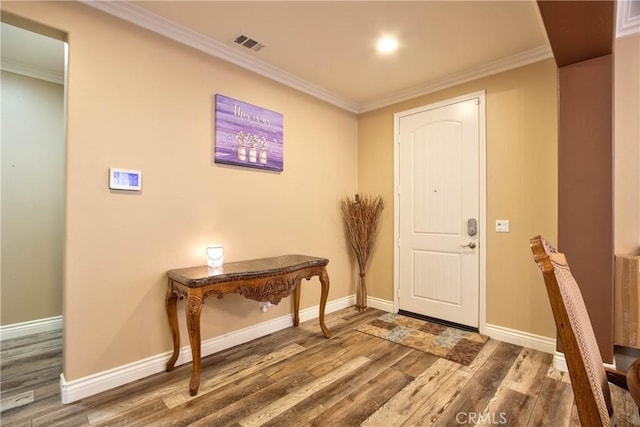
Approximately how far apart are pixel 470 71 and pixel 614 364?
2801mm

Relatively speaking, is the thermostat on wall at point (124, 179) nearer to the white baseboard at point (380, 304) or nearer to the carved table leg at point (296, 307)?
the carved table leg at point (296, 307)

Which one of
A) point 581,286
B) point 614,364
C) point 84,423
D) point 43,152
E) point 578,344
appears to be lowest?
point 84,423

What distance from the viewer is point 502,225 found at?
2.91 meters

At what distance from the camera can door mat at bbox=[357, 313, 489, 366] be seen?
2.64 m

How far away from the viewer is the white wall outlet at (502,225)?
2.89 metres

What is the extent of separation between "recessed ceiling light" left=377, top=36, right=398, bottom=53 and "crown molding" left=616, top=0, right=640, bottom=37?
1.56m

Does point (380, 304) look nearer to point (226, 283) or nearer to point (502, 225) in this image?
point (502, 225)

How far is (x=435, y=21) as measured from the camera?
7.52 feet

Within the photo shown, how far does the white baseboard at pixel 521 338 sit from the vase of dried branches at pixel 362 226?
1447 mm

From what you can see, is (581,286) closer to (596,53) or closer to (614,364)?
(614,364)

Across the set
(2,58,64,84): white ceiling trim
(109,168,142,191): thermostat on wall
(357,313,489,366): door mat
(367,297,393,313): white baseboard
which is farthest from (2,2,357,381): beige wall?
(2,58,64,84): white ceiling trim

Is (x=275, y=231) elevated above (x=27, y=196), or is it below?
below

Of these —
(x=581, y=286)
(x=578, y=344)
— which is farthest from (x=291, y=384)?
(x=581, y=286)

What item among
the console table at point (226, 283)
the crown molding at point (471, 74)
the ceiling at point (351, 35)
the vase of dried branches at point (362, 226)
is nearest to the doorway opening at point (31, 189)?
the ceiling at point (351, 35)
